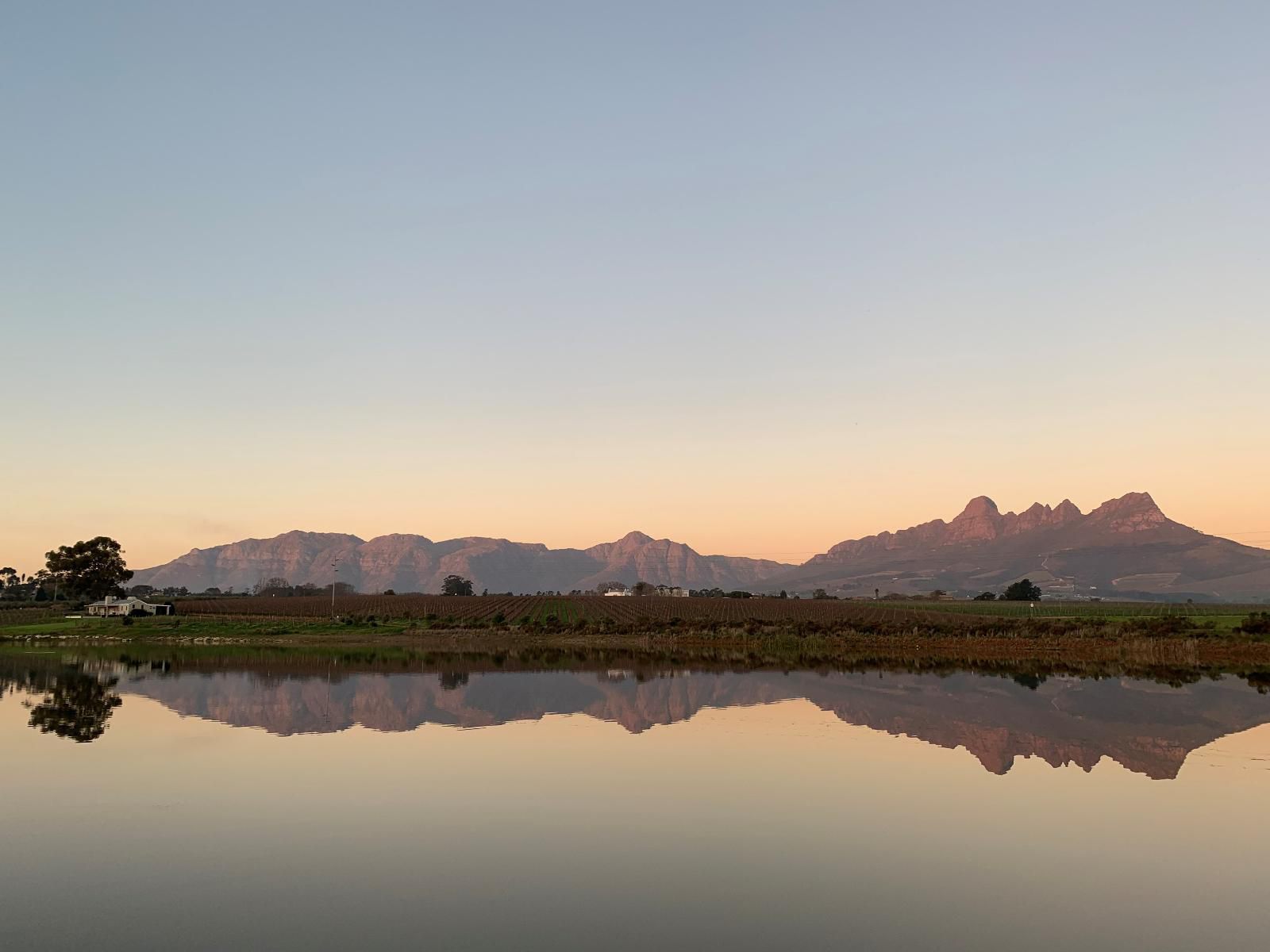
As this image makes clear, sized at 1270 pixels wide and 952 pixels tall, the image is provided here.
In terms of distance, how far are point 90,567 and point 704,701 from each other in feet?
504

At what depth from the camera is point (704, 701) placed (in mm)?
49312

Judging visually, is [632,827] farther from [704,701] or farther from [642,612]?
[642,612]

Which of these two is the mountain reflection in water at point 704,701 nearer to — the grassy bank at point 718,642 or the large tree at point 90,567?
the grassy bank at point 718,642

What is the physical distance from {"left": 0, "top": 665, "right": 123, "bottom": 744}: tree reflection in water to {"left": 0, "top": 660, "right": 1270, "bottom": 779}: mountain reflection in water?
147mm

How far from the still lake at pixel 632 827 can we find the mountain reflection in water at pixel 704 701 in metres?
0.42

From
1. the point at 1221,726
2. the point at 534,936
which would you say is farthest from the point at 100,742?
the point at 1221,726

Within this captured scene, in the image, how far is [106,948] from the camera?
1438cm

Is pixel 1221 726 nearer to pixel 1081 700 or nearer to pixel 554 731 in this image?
pixel 1081 700

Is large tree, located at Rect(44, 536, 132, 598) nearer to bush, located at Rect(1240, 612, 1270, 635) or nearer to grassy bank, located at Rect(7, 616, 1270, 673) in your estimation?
grassy bank, located at Rect(7, 616, 1270, 673)

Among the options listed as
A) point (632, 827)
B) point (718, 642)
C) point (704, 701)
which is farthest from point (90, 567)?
point (632, 827)

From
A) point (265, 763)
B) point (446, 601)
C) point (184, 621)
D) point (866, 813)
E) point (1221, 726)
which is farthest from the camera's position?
point (446, 601)

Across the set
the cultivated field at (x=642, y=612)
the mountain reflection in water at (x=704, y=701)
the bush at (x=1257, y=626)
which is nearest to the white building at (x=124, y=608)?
the cultivated field at (x=642, y=612)

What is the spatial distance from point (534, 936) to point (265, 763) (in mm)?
19234

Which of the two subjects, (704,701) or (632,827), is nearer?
(632,827)
